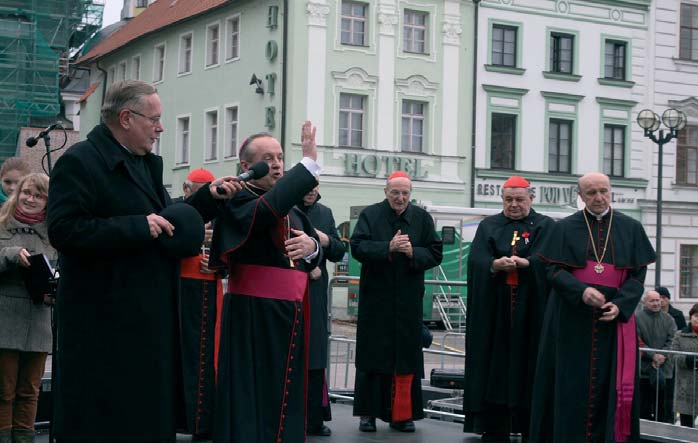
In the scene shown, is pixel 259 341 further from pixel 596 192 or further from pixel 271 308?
pixel 596 192

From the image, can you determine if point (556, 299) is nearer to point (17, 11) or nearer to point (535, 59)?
point (535, 59)

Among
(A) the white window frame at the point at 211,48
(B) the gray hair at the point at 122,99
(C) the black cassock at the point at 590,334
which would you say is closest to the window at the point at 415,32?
(A) the white window frame at the point at 211,48

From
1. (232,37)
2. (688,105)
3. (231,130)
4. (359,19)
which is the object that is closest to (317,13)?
(359,19)

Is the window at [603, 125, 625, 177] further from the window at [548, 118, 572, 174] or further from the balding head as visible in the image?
the balding head

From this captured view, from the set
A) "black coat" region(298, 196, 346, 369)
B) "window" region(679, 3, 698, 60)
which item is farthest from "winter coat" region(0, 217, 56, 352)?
"window" region(679, 3, 698, 60)

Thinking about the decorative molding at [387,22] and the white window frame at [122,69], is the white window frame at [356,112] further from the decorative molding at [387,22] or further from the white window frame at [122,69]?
the white window frame at [122,69]

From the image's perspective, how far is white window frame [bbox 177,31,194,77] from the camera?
3803 cm

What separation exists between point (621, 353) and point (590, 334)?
0.25 meters

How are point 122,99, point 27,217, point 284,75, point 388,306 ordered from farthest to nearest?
point 284,75 < point 388,306 < point 27,217 < point 122,99

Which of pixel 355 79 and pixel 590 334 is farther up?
pixel 355 79

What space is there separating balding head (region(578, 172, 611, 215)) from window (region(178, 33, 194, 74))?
102ft

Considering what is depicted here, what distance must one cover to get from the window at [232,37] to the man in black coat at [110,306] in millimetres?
30011

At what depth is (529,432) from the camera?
8922mm

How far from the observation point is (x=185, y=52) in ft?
127
